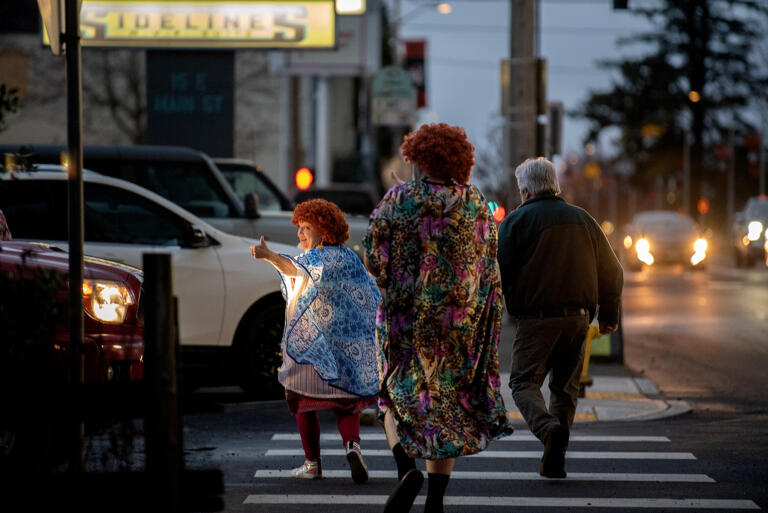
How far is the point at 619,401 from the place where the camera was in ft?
35.4

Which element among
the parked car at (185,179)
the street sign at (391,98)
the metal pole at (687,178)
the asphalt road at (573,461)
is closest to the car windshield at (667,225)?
the street sign at (391,98)

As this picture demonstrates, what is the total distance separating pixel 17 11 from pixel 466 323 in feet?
130

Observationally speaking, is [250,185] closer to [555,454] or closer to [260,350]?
[260,350]

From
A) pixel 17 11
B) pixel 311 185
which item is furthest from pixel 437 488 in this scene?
pixel 17 11

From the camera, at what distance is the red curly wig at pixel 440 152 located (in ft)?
19.8

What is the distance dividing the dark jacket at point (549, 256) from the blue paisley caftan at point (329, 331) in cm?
84

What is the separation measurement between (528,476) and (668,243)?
2958 centimetres

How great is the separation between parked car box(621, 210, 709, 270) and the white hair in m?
27.9

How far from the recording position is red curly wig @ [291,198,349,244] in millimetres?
7332

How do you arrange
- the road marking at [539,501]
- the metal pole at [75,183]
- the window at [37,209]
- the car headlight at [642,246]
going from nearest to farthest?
1. the metal pole at [75,183]
2. the road marking at [539,501]
3. the window at [37,209]
4. the car headlight at [642,246]

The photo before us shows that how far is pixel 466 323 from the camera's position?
593 centimetres

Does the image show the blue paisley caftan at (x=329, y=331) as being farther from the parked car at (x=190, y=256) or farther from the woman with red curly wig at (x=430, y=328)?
the parked car at (x=190, y=256)

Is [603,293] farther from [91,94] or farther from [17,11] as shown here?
[17,11]

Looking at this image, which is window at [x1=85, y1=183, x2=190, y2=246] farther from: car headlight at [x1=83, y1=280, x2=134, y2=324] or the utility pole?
the utility pole
